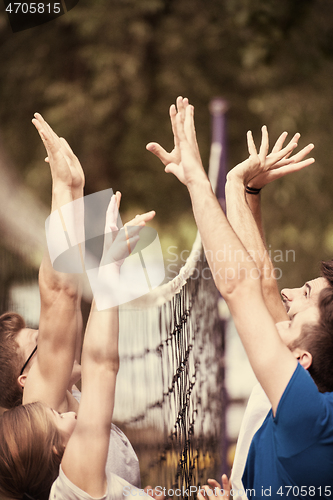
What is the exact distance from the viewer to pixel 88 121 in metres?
1.30

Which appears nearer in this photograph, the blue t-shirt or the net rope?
the blue t-shirt


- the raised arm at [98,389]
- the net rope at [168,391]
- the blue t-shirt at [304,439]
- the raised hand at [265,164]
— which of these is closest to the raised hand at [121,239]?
the raised arm at [98,389]

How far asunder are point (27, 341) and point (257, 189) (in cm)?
71

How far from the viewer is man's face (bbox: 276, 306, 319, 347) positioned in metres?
0.98

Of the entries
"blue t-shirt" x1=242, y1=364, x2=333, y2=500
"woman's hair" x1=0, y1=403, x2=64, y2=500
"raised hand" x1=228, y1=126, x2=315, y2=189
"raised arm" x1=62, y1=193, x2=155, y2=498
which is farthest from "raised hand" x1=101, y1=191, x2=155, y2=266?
"blue t-shirt" x1=242, y1=364, x2=333, y2=500

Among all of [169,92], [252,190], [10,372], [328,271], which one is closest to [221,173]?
[252,190]

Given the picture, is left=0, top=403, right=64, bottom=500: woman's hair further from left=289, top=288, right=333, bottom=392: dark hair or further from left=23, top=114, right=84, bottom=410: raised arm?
left=289, top=288, right=333, bottom=392: dark hair

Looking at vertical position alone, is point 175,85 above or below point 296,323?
above

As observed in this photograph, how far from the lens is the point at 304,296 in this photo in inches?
44.0

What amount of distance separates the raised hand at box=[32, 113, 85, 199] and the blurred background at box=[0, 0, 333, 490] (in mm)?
72

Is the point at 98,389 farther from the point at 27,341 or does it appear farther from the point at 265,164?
the point at 265,164

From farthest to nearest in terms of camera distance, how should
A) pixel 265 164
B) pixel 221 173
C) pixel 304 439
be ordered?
pixel 221 173, pixel 265 164, pixel 304 439

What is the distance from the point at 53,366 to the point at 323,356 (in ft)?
2.08

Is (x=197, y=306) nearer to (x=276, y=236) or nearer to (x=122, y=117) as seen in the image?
(x=276, y=236)
